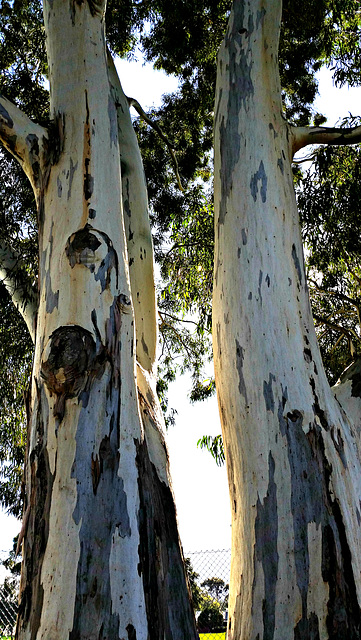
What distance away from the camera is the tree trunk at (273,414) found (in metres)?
1.79

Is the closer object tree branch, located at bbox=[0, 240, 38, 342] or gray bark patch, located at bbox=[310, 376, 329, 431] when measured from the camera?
gray bark patch, located at bbox=[310, 376, 329, 431]

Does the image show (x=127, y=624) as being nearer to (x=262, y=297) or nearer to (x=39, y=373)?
(x=39, y=373)

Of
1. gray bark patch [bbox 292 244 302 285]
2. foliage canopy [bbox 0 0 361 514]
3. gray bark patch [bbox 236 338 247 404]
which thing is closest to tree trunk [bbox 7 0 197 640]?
gray bark patch [bbox 236 338 247 404]

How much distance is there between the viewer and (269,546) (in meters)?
1.86

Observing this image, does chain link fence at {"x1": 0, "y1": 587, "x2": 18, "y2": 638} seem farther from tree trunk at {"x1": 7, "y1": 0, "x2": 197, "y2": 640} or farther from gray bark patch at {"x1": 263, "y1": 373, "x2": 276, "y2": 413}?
gray bark patch at {"x1": 263, "y1": 373, "x2": 276, "y2": 413}

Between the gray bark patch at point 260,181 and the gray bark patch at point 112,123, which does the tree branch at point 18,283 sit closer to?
the gray bark patch at point 112,123

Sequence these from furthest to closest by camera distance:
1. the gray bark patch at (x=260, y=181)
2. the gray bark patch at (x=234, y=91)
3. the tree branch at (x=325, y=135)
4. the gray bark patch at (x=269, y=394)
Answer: the tree branch at (x=325, y=135)
the gray bark patch at (x=234, y=91)
the gray bark patch at (x=260, y=181)
the gray bark patch at (x=269, y=394)

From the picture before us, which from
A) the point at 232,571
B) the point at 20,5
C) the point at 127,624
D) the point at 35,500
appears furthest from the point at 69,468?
the point at 20,5

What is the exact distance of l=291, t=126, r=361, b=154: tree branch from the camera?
2.87 metres

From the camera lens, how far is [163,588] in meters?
1.69

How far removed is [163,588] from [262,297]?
109 cm

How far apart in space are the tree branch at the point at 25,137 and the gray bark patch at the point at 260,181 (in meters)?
0.88

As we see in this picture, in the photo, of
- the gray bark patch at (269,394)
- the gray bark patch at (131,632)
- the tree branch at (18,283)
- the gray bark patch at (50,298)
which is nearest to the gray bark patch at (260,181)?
the gray bark patch at (269,394)

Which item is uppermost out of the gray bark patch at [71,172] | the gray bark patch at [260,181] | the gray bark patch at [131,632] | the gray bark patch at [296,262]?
the gray bark patch at [260,181]
